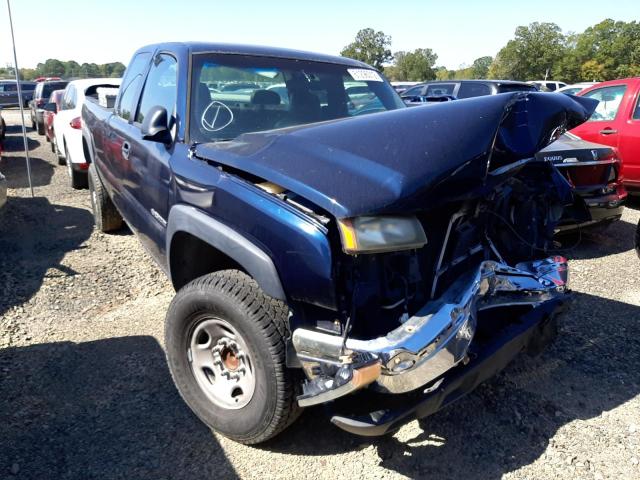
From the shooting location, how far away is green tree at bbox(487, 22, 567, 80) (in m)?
58.2

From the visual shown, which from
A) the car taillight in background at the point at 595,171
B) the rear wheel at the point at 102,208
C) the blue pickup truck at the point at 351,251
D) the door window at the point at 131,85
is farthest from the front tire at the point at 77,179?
the car taillight in background at the point at 595,171

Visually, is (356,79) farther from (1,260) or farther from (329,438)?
(1,260)

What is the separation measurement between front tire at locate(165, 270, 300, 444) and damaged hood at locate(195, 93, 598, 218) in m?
0.58

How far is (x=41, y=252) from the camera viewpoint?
5398 millimetres

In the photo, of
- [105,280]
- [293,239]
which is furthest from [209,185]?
[105,280]

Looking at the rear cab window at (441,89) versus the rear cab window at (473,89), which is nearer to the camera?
the rear cab window at (473,89)

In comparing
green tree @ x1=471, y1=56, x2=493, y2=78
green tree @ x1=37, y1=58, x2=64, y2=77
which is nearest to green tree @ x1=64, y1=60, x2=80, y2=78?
green tree @ x1=37, y1=58, x2=64, y2=77

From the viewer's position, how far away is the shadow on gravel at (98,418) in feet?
8.33

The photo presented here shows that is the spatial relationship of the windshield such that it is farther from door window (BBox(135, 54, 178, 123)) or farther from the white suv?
the white suv

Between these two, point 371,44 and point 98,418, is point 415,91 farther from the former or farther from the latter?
point 371,44

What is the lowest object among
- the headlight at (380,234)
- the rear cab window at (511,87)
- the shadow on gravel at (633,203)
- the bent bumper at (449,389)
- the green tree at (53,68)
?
the green tree at (53,68)

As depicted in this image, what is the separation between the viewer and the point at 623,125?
723 centimetres

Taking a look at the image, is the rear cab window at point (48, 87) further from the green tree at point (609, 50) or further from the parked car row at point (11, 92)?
the green tree at point (609, 50)

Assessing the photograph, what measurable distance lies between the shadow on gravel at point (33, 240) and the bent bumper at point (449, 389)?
11.0 ft
